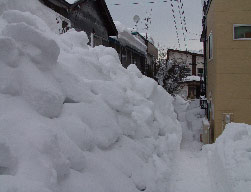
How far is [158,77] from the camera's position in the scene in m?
19.6

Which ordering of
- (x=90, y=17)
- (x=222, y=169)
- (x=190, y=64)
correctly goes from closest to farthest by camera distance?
(x=222, y=169)
(x=90, y=17)
(x=190, y=64)

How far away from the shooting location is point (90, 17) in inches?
501

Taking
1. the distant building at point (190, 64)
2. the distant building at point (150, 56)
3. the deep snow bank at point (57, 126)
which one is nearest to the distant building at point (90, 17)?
the deep snow bank at point (57, 126)

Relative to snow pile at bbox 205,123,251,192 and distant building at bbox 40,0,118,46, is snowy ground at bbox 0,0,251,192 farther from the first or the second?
distant building at bbox 40,0,118,46

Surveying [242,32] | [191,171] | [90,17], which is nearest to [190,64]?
[90,17]

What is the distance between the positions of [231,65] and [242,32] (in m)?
1.19

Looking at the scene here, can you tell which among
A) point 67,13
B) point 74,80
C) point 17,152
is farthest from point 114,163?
point 67,13

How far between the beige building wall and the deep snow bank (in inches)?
234

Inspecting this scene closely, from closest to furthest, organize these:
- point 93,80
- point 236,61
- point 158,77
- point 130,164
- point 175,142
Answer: point 130,164, point 93,80, point 175,142, point 236,61, point 158,77

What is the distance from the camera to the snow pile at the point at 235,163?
13.8ft

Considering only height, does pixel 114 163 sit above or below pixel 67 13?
below

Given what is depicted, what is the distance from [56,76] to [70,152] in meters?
1.15

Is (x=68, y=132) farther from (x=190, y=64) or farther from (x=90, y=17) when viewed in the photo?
(x=190, y=64)

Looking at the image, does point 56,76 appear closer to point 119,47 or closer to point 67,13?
point 67,13
